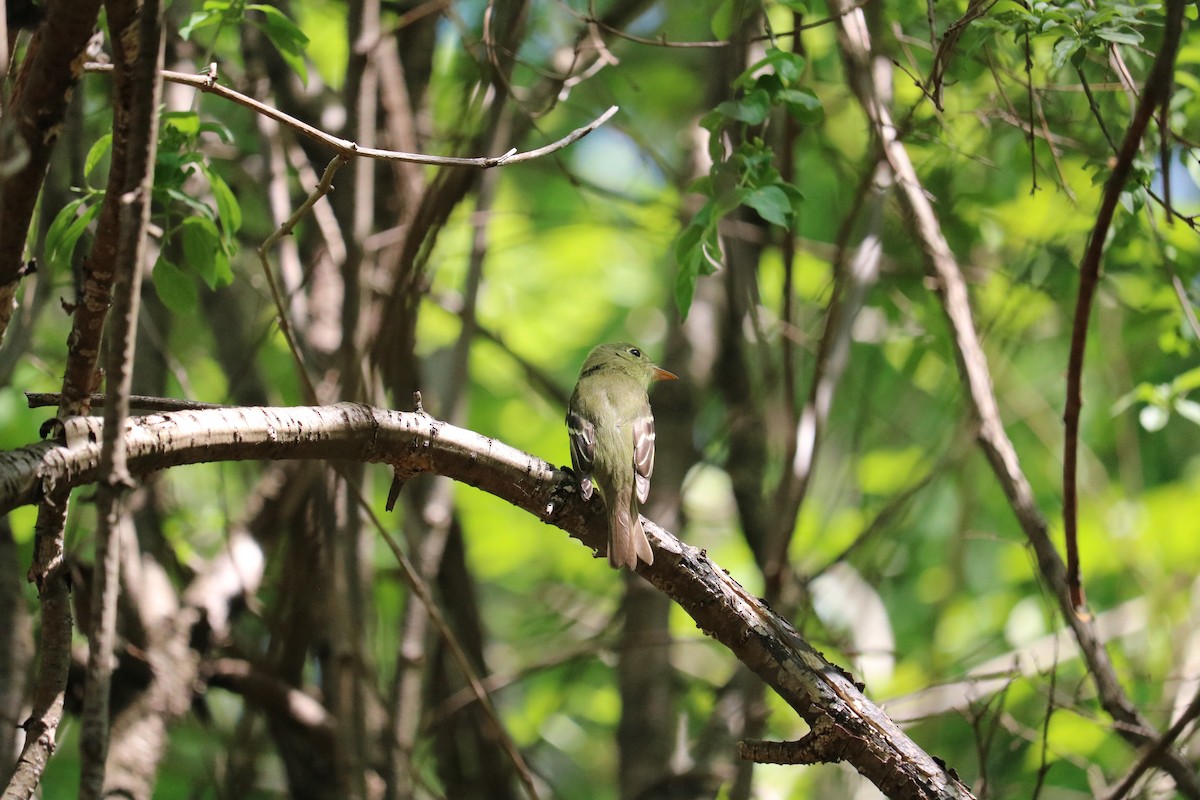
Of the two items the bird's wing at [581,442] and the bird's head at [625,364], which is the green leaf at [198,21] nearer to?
the bird's wing at [581,442]

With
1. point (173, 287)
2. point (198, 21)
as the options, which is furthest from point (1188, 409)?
point (198, 21)

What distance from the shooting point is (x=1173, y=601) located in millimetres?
6133

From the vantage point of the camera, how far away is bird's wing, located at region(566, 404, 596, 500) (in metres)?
3.67

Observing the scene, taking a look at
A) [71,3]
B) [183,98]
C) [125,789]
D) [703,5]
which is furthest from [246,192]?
[71,3]

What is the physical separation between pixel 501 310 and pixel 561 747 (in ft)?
9.38

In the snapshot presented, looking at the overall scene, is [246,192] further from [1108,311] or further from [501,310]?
[1108,311]

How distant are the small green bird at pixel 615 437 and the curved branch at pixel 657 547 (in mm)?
125

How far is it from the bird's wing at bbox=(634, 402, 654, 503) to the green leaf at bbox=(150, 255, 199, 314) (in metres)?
1.65

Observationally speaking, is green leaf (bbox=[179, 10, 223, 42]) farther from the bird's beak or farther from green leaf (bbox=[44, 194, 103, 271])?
the bird's beak

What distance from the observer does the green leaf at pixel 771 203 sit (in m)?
2.75

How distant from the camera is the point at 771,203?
2.79 m

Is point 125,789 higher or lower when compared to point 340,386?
lower

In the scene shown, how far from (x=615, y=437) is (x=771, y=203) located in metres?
1.44

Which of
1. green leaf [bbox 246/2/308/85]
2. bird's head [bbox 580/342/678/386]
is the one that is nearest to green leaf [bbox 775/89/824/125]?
green leaf [bbox 246/2/308/85]
